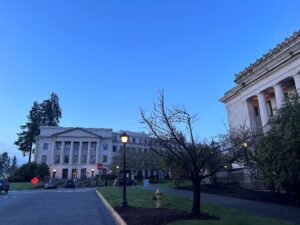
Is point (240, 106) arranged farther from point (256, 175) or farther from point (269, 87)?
point (256, 175)

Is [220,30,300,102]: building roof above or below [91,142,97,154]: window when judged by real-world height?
below

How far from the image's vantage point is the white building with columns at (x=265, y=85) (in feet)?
96.3

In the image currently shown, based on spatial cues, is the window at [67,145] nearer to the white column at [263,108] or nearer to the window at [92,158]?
the window at [92,158]

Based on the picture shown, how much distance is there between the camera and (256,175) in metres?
22.7

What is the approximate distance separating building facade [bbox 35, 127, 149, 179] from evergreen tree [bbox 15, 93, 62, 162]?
598 cm

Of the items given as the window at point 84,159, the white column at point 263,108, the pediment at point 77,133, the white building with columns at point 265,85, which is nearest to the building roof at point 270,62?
the white building with columns at point 265,85

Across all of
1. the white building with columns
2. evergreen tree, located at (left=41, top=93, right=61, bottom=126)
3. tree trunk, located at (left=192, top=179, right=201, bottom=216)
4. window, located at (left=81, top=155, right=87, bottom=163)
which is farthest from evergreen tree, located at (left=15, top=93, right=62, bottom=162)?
tree trunk, located at (left=192, top=179, right=201, bottom=216)

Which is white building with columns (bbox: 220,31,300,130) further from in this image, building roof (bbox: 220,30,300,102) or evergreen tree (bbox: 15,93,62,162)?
evergreen tree (bbox: 15,93,62,162)

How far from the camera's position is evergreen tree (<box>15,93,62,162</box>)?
10606 cm

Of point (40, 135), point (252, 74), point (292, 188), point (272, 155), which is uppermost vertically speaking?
point (40, 135)

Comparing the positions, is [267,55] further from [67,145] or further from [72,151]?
[67,145]

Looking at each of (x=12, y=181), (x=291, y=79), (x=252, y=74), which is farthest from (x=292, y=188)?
(x=12, y=181)

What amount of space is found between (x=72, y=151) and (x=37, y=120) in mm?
20448

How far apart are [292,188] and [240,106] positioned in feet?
85.8
